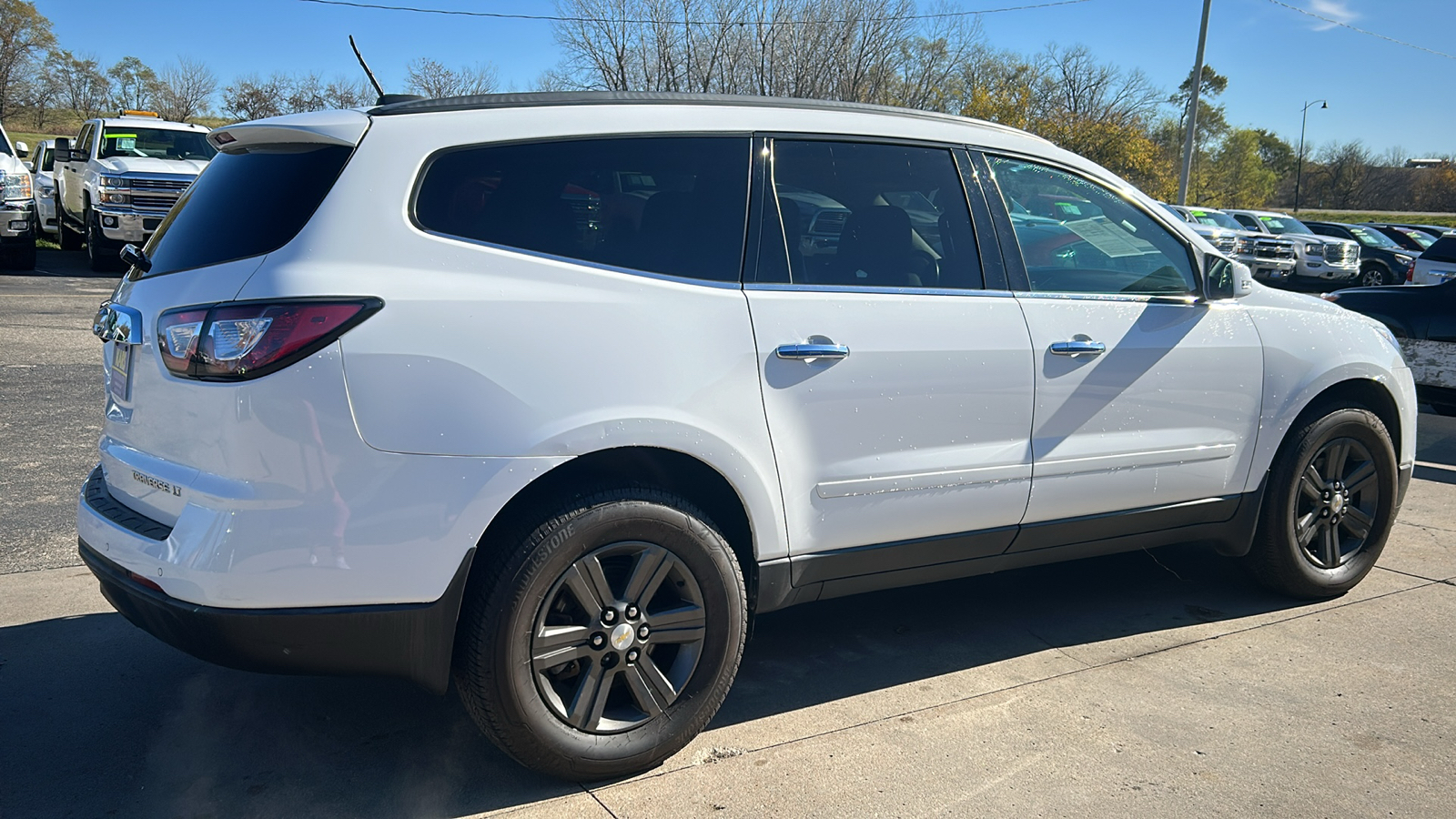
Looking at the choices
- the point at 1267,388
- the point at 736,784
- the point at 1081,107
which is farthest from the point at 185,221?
the point at 1081,107

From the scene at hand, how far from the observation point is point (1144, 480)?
3924 mm

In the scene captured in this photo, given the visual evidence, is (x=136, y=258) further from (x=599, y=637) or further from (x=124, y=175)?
(x=124, y=175)

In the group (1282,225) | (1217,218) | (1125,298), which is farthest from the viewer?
(1282,225)

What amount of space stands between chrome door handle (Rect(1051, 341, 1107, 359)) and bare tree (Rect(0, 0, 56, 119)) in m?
58.4

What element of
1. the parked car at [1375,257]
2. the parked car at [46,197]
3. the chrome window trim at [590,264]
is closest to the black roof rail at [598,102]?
→ the chrome window trim at [590,264]

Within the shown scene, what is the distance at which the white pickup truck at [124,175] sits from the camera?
1532 centimetres

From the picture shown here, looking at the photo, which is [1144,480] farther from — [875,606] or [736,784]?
[736,784]

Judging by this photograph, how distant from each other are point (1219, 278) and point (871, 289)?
1.58 m

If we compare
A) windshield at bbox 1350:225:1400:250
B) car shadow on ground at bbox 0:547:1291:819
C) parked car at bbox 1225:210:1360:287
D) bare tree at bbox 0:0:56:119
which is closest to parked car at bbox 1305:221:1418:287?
windshield at bbox 1350:225:1400:250

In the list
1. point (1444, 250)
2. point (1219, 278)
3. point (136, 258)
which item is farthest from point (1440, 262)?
point (136, 258)

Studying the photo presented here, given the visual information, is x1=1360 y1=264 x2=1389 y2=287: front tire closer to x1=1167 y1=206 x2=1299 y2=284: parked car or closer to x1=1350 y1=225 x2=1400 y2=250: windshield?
x1=1350 y1=225 x2=1400 y2=250: windshield

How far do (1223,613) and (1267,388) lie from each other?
0.96 m

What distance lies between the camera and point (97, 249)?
16422 millimetres

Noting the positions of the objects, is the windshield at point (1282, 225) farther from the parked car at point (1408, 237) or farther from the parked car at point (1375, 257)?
the parked car at point (1408, 237)
